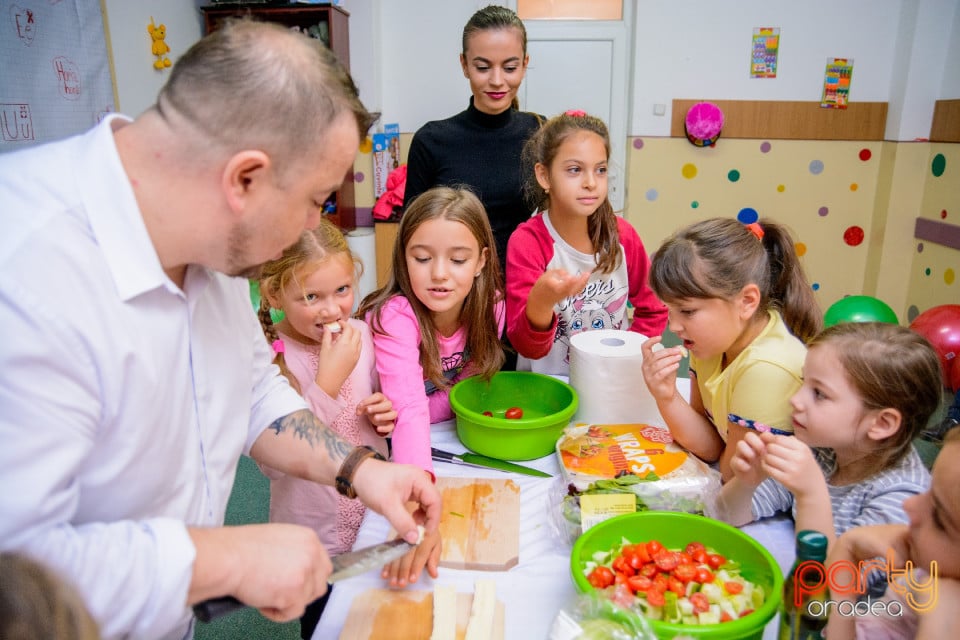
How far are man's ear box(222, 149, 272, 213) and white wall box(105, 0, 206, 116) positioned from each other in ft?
9.92

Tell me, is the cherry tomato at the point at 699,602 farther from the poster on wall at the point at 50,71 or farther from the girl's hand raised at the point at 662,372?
the poster on wall at the point at 50,71

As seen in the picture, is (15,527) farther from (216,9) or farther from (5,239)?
(216,9)

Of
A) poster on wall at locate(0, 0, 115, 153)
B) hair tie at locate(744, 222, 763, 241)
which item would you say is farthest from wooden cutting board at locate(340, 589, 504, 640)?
poster on wall at locate(0, 0, 115, 153)

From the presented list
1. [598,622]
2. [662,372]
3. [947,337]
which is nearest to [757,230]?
[662,372]

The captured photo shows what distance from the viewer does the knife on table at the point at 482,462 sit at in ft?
4.82

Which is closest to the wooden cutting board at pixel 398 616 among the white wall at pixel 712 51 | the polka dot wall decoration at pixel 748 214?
the white wall at pixel 712 51

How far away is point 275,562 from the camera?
0.81 m

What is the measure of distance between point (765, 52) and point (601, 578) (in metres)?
4.37

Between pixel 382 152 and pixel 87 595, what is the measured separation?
4381 mm

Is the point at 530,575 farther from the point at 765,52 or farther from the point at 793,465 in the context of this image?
the point at 765,52

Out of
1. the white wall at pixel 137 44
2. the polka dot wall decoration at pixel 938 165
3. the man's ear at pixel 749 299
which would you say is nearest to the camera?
the man's ear at pixel 749 299

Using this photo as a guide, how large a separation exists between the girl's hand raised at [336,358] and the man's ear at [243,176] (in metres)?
0.71

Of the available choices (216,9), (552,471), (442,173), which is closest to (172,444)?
(552,471)

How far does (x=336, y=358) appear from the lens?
154cm
